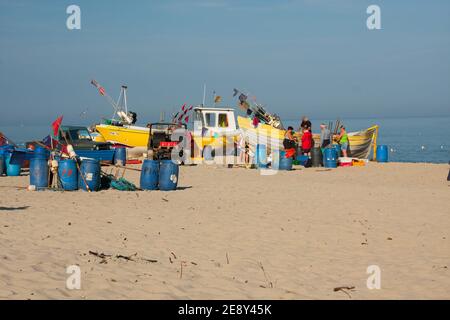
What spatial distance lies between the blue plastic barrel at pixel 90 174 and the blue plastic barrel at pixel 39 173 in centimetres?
90

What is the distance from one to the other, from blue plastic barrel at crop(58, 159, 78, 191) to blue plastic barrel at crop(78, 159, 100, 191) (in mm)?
169

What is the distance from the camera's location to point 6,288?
6.51 m

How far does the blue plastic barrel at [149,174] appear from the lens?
16281mm

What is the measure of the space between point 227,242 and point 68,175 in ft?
23.0

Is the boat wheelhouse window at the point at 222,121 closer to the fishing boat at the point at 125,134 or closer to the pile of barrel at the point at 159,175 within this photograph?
the fishing boat at the point at 125,134

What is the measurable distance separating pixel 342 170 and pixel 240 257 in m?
16.0

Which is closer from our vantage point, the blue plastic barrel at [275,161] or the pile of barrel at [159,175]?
the pile of barrel at [159,175]

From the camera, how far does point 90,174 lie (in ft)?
51.3

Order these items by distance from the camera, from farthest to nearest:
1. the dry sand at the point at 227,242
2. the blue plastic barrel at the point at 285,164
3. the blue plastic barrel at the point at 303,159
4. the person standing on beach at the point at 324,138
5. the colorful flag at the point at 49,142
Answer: the person standing on beach at the point at 324,138
the blue plastic barrel at the point at 303,159
the blue plastic barrel at the point at 285,164
the colorful flag at the point at 49,142
the dry sand at the point at 227,242

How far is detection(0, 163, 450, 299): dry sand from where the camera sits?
704 centimetres

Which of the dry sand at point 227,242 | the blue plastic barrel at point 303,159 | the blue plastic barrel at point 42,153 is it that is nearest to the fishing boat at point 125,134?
the blue plastic barrel at point 303,159

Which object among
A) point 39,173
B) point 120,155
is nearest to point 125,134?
point 120,155
